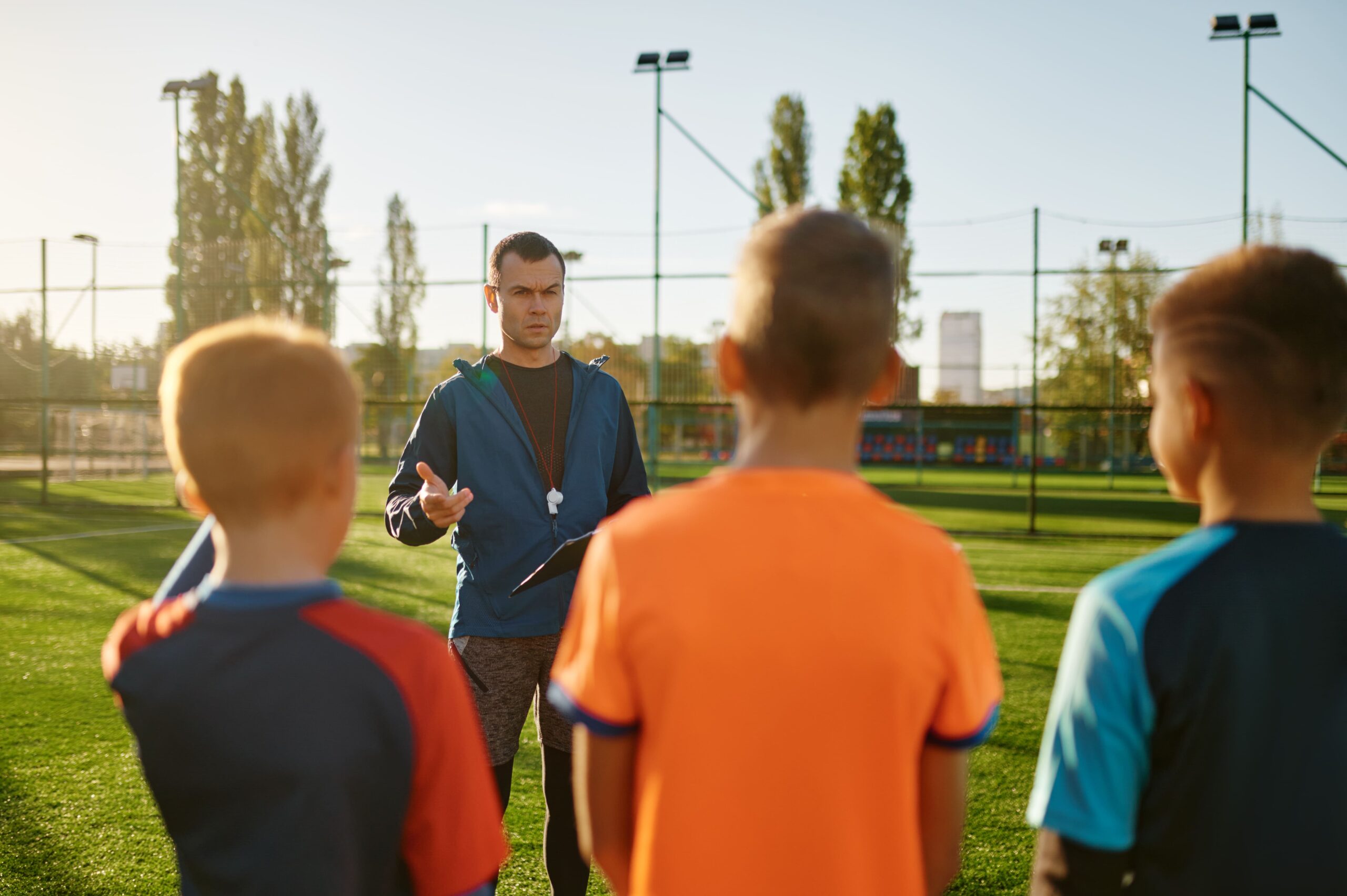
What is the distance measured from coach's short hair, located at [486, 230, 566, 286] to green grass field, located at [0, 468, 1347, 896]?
78.1 inches

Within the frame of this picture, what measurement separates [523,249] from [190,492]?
1722 mm

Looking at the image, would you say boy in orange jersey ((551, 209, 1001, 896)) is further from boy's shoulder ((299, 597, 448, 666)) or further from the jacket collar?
the jacket collar

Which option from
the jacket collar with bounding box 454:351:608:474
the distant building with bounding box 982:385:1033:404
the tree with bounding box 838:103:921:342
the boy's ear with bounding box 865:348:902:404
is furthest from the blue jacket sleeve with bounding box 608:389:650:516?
the tree with bounding box 838:103:921:342

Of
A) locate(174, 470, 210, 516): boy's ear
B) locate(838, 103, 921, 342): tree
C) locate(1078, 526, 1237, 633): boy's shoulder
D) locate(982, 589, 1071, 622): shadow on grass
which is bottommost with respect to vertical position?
locate(982, 589, 1071, 622): shadow on grass

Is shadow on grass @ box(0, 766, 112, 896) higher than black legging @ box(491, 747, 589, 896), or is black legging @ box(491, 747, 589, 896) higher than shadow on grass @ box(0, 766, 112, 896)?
black legging @ box(491, 747, 589, 896)

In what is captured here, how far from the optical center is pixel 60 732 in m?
4.30

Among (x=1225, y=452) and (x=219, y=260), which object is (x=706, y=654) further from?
(x=219, y=260)

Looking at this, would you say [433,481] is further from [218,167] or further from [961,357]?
[218,167]

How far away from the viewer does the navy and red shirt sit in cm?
106

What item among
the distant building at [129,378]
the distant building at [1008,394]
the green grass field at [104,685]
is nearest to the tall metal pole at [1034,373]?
the green grass field at [104,685]

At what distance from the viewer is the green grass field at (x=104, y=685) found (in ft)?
10.1

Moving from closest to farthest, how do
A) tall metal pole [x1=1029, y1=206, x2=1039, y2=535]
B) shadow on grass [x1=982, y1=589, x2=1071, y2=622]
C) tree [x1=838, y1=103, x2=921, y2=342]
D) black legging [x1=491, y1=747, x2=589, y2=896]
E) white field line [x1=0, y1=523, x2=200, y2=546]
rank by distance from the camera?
black legging [x1=491, y1=747, x2=589, y2=896]
shadow on grass [x1=982, y1=589, x2=1071, y2=622]
white field line [x1=0, y1=523, x2=200, y2=546]
tall metal pole [x1=1029, y1=206, x2=1039, y2=535]
tree [x1=838, y1=103, x2=921, y2=342]

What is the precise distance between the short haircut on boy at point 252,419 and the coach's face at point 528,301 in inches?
62.3

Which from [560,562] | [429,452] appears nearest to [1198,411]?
[560,562]
